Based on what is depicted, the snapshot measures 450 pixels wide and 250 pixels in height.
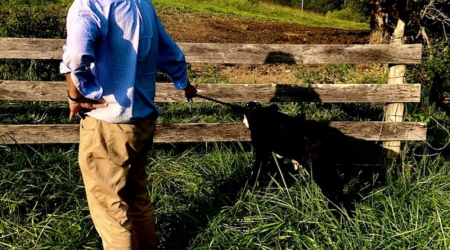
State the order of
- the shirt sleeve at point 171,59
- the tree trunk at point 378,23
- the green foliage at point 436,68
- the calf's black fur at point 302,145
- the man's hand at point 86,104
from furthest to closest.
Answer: the tree trunk at point 378,23 < the green foliage at point 436,68 < the calf's black fur at point 302,145 < the shirt sleeve at point 171,59 < the man's hand at point 86,104

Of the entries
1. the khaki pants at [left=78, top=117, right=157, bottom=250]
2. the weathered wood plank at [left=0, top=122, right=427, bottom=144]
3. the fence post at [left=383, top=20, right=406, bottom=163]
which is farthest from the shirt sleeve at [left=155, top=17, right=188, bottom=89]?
the fence post at [left=383, top=20, right=406, bottom=163]

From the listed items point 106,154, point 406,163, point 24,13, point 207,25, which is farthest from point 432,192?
point 207,25

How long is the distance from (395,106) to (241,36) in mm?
8435

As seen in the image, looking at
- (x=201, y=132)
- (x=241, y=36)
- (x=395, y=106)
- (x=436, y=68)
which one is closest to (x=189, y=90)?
(x=201, y=132)

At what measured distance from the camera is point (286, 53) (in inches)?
161

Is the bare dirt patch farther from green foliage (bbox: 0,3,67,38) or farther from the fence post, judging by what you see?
the fence post

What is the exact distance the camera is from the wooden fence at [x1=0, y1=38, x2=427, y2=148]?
12.8 feet

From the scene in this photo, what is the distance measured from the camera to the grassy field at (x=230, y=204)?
Answer: 3.20 meters

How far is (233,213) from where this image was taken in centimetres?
350

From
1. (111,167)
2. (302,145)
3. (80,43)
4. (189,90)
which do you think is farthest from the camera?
(302,145)

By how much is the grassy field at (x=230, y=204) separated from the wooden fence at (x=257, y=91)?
208mm

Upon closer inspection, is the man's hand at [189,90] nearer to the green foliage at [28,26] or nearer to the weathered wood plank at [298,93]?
the weathered wood plank at [298,93]

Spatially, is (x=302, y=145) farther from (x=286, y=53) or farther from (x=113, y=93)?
(x=113, y=93)

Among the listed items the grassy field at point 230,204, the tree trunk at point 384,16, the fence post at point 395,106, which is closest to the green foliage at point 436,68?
the grassy field at point 230,204
